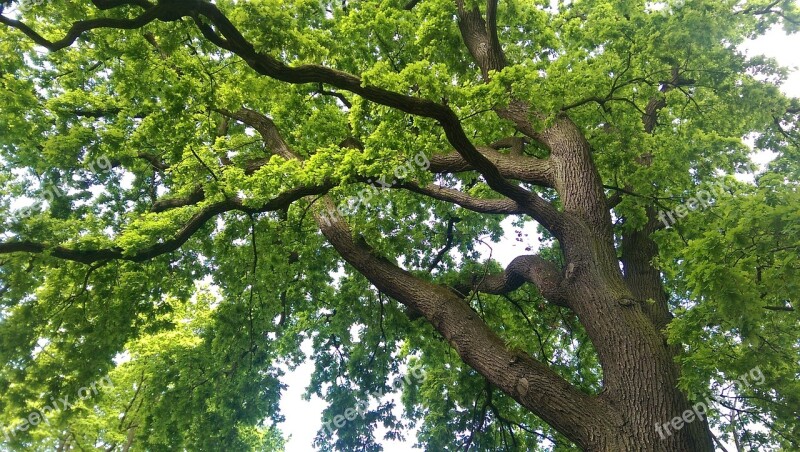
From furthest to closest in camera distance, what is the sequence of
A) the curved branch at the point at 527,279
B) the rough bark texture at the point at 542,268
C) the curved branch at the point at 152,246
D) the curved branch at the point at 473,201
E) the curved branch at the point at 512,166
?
1. the curved branch at the point at 473,201
2. the curved branch at the point at 512,166
3. the curved branch at the point at 527,279
4. the curved branch at the point at 152,246
5. the rough bark texture at the point at 542,268

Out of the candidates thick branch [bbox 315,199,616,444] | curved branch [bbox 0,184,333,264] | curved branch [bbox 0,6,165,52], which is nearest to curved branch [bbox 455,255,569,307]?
thick branch [bbox 315,199,616,444]

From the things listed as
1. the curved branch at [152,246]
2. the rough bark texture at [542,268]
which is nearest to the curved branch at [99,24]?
the rough bark texture at [542,268]

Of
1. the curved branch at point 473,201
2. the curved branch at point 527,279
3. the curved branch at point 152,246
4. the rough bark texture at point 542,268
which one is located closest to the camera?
the rough bark texture at point 542,268

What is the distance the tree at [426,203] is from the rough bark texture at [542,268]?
0.10 feet

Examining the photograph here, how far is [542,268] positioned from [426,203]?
423 centimetres

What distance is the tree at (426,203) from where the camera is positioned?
4340 millimetres

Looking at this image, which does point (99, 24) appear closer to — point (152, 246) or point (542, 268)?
point (152, 246)

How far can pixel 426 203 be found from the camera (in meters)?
9.84

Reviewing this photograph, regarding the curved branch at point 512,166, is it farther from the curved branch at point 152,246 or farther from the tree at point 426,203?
the curved branch at point 152,246

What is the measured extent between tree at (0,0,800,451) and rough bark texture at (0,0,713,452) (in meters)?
0.03

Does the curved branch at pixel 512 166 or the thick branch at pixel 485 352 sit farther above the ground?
the curved branch at pixel 512 166

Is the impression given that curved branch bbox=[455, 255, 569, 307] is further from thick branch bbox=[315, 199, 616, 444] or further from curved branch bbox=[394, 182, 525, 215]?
thick branch bbox=[315, 199, 616, 444]

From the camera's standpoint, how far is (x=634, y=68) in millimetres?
6605

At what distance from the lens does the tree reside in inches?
171
